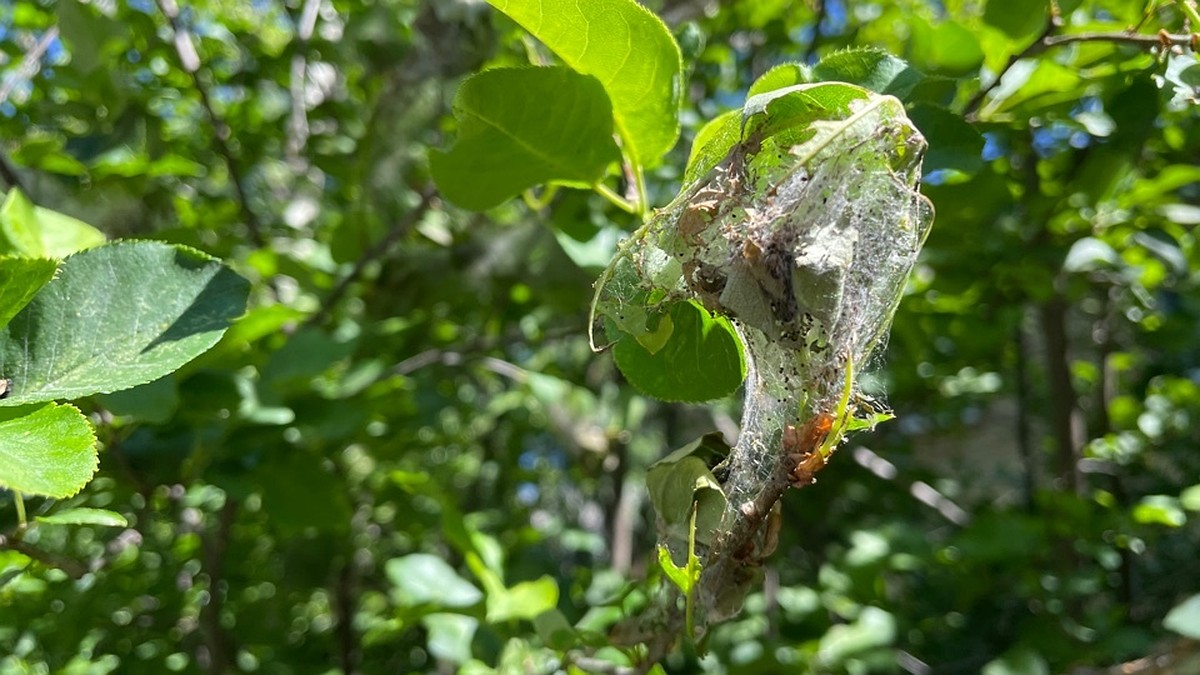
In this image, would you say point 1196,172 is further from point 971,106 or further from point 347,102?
point 347,102

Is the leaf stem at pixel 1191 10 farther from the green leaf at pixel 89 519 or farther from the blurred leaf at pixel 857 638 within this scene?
the blurred leaf at pixel 857 638

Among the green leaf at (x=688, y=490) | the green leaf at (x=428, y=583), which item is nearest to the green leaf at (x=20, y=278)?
A: the green leaf at (x=688, y=490)

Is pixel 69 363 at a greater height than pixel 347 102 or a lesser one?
greater

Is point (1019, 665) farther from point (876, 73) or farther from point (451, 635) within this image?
point (876, 73)

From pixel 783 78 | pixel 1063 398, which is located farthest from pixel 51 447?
pixel 1063 398

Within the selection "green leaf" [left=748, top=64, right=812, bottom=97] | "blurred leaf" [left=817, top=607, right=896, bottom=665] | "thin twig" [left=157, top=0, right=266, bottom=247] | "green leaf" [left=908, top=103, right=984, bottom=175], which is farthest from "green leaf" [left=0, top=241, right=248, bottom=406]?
"blurred leaf" [left=817, top=607, right=896, bottom=665]

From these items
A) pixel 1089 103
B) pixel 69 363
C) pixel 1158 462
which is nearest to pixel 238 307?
pixel 69 363

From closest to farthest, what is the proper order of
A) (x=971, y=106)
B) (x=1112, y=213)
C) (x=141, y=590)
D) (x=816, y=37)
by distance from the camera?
(x=971, y=106) → (x=1112, y=213) → (x=141, y=590) → (x=816, y=37)
